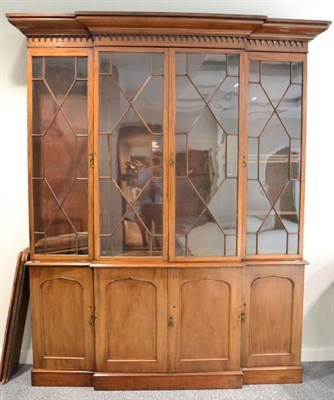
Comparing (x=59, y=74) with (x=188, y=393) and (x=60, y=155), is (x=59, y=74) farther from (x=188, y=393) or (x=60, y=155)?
(x=188, y=393)

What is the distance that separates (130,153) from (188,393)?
5.54 ft

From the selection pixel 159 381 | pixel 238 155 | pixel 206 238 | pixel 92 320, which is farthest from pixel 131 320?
pixel 238 155

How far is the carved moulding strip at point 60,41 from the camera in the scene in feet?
7.35

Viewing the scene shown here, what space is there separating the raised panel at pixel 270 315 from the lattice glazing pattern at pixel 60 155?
1270 millimetres

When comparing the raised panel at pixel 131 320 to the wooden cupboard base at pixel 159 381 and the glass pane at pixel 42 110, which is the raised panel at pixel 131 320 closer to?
the wooden cupboard base at pixel 159 381

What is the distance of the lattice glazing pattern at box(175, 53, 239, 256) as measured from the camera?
2.25 meters

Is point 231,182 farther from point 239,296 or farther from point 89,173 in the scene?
point 89,173

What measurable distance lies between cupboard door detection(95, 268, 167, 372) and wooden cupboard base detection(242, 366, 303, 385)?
629 millimetres

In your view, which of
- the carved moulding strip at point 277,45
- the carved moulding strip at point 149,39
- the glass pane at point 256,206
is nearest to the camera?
the carved moulding strip at point 149,39

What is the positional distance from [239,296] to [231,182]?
0.79m

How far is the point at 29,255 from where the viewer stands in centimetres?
245

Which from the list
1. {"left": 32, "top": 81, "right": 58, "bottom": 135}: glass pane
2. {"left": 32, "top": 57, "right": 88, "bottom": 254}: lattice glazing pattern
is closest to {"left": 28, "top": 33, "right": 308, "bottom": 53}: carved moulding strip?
{"left": 32, "top": 57, "right": 88, "bottom": 254}: lattice glazing pattern

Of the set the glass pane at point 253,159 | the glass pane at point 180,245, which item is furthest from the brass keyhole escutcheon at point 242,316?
the glass pane at point 253,159

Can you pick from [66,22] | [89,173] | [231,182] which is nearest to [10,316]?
[89,173]
